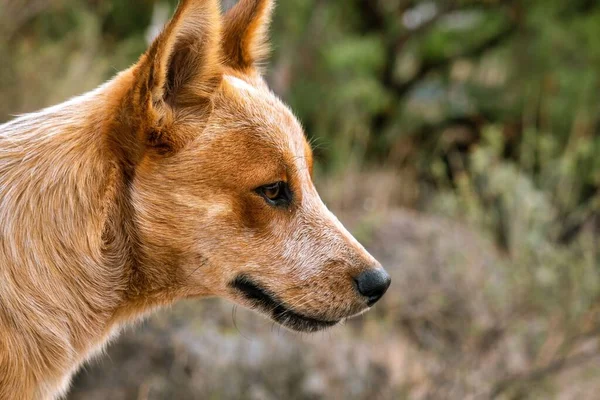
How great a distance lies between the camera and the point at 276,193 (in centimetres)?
313

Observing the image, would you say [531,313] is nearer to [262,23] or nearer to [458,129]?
[262,23]

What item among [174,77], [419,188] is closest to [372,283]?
[174,77]

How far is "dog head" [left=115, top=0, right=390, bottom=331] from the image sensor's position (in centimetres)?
295

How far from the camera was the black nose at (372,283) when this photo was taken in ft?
10.2

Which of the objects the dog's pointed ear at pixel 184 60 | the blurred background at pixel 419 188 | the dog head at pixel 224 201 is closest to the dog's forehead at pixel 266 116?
the dog head at pixel 224 201

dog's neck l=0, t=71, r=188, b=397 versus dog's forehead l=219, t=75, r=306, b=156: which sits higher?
dog's forehead l=219, t=75, r=306, b=156

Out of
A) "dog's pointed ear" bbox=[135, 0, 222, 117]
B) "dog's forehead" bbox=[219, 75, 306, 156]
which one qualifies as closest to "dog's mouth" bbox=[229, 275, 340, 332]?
"dog's forehead" bbox=[219, 75, 306, 156]

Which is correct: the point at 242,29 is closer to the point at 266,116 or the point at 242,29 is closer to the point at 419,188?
the point at 266,116

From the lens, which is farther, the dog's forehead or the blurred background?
the blurred background

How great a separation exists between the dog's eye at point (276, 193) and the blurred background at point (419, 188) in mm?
809

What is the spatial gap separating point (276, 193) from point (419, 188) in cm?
776

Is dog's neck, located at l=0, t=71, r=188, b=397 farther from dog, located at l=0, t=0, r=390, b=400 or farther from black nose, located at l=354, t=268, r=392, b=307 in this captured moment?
black nose, located at l=354, t=268, r=392, b=307

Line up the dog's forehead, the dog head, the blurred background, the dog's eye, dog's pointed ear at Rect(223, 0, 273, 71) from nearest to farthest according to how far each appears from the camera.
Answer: the dog head < the dog's eye < the dog's forehead < dog's pointed ear at Rect(223, 0, 273, 71) < the blurred background

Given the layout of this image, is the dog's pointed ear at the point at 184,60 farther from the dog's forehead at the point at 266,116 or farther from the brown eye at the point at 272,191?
the brown eye at the point at 272,191
